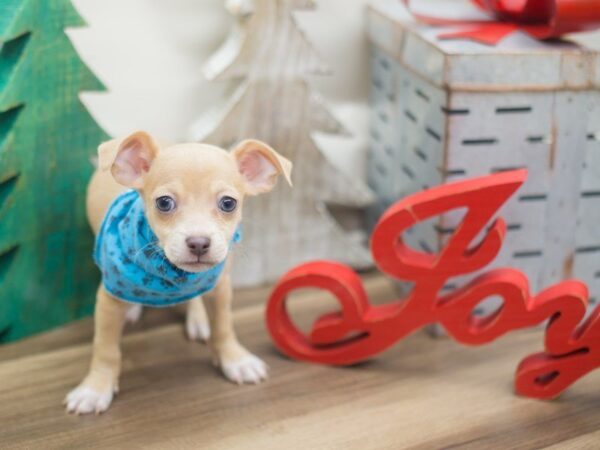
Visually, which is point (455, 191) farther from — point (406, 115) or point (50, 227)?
point (50, 227)

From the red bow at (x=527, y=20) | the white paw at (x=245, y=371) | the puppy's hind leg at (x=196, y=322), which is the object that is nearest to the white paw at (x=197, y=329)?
the puppy's hind leg at (x=196, y=322)

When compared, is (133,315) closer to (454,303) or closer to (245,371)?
(245,371)

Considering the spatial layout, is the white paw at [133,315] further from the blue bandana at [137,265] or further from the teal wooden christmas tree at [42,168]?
the blue bandana at [137,265]

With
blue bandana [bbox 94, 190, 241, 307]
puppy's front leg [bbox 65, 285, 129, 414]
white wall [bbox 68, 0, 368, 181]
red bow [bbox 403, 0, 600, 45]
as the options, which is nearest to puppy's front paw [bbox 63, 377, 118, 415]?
puppy's front leg [bbox 65, 285, 129, 414]

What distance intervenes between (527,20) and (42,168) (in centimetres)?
76

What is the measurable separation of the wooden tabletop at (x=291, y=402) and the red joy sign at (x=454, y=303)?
42 mm

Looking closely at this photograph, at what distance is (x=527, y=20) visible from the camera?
1225mm

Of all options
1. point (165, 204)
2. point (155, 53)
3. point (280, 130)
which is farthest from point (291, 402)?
point (155, 53)

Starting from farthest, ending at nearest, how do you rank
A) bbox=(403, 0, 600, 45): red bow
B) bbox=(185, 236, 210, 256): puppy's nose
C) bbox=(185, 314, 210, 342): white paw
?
bbox=(185, 314, 210, 342): white paw < bbox=(403, 0, 600, 45): red bow < bbox=(185, 236, 210, 256): puppy's nose

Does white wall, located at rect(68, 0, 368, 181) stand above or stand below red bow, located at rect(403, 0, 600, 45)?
below

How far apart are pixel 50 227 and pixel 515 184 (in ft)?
2.23

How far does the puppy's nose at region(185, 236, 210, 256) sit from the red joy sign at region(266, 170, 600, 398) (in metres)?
0.25

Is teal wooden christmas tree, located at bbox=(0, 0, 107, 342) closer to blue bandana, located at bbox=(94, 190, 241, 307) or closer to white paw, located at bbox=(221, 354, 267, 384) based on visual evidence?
blue bandana, located at bbox=(94, 190, 241, 307)

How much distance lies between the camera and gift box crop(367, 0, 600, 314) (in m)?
1.14
